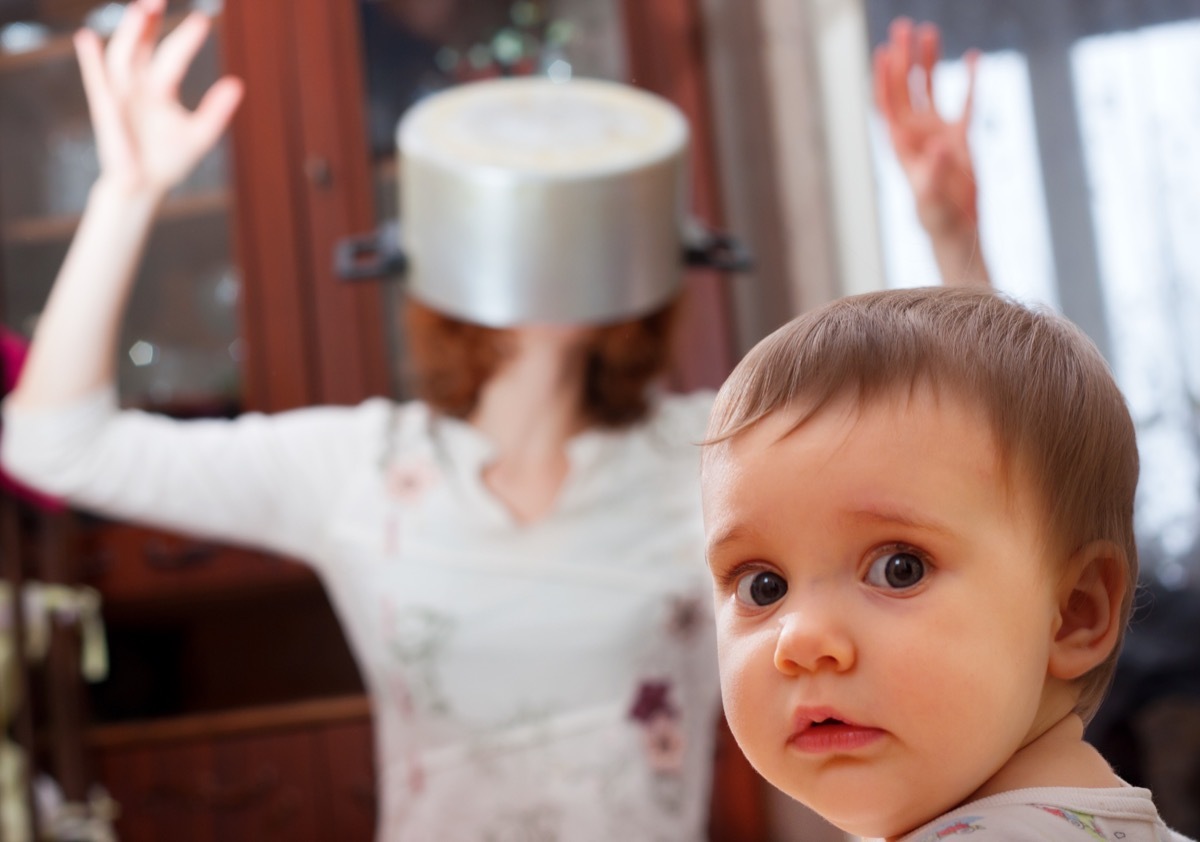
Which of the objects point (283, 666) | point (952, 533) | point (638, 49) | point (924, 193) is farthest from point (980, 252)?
point (283, 666)

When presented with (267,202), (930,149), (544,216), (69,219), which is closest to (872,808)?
(930,149)

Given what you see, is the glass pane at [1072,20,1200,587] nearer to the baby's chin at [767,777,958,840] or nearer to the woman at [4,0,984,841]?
the woman at [4,0,984,841]

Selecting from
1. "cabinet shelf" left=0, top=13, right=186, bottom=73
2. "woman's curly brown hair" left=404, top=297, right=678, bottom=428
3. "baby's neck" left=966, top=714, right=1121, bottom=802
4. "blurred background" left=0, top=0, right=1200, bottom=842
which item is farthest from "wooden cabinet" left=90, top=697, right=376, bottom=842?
"baby's neck" left=966, top=714, right=1121, bottom=802

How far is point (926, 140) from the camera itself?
1.95ft

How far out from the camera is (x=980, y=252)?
0.47 metres

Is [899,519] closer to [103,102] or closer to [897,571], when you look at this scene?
[897,571]

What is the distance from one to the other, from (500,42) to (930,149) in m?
0.67

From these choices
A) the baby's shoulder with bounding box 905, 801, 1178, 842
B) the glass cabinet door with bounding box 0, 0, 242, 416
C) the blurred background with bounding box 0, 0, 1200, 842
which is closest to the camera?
the baby's shoulder with bounding box 905, 801, 1178, 842

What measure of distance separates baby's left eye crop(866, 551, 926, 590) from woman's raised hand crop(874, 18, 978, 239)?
274mm

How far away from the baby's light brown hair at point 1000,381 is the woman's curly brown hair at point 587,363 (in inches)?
23.4

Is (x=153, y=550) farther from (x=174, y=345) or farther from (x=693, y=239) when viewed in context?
(x=693, y=239)

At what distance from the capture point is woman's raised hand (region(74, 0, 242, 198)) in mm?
854

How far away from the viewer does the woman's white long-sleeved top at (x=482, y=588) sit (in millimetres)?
854

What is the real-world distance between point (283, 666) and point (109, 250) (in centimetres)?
62
